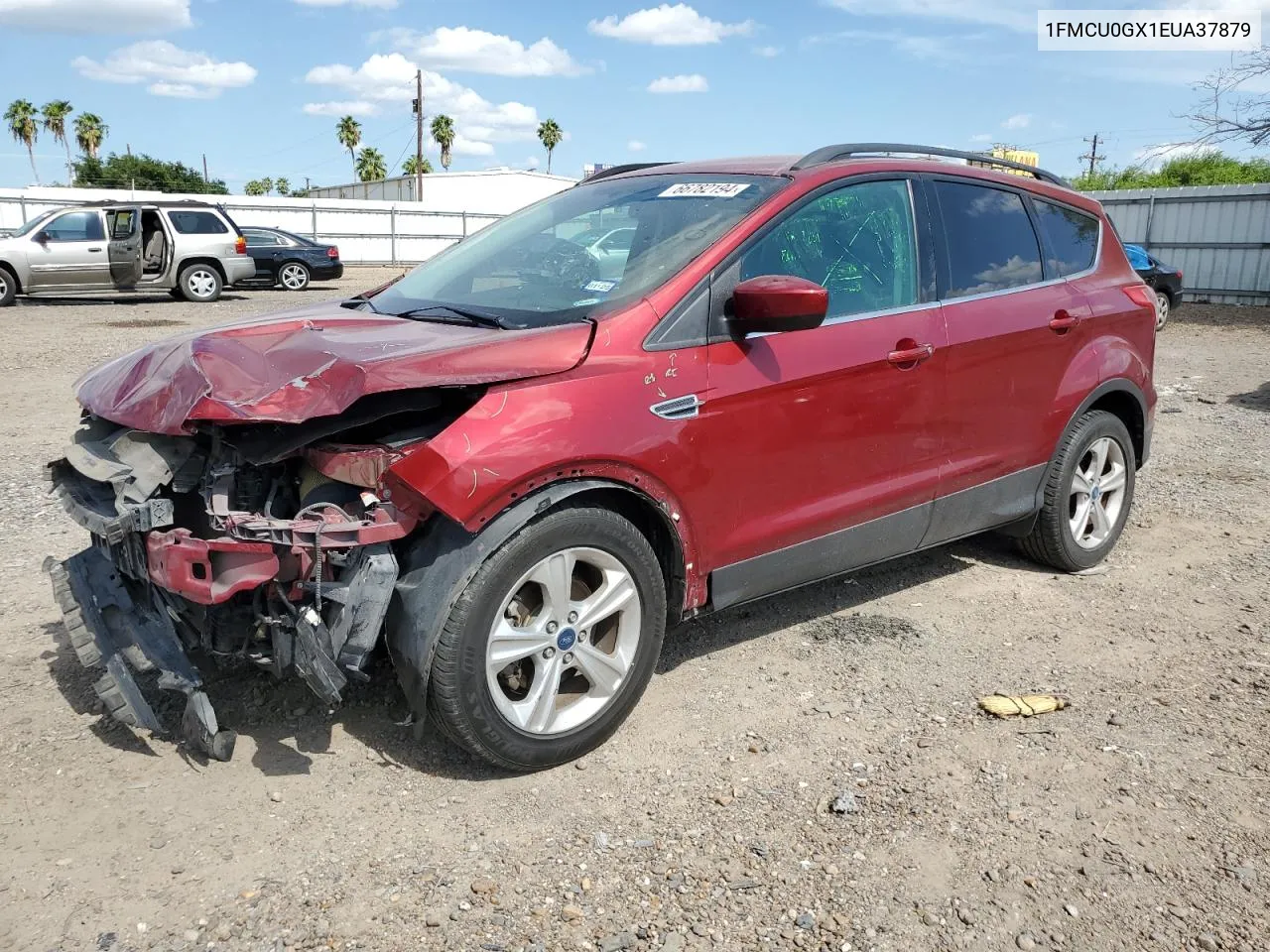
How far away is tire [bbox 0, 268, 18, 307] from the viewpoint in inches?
677

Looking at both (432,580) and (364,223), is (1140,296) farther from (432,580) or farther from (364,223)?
(364,223)

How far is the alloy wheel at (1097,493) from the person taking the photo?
16.3 feet

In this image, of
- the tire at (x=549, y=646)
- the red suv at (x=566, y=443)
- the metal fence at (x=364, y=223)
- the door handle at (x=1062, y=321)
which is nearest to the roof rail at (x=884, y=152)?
the red suv at (x=566, y=443)

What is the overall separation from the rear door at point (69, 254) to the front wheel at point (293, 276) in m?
4.95

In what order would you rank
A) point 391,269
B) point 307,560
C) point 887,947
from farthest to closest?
1. point 391,269
2. point 307,560
3. point 887,947

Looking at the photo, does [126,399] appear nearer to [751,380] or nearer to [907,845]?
[751,380]

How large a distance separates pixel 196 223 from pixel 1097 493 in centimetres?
1732

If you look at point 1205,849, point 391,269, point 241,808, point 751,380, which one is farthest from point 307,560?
point 391,269

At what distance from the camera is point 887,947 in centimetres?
248

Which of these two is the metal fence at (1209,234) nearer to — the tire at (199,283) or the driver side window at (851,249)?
the tire at (199,283)

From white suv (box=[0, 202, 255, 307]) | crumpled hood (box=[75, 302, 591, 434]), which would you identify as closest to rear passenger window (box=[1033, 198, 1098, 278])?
crumpled hood (box=[75, 302, 591, 434])

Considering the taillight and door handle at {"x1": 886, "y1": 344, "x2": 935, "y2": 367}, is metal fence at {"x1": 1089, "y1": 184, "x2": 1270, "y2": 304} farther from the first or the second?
door handle at {"x1": 886, "y1": 344, "x2": 935, "y2": 367}

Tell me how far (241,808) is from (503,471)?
50.4 inches

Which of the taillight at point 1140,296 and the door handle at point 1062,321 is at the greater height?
the taillight at point 1140,296
